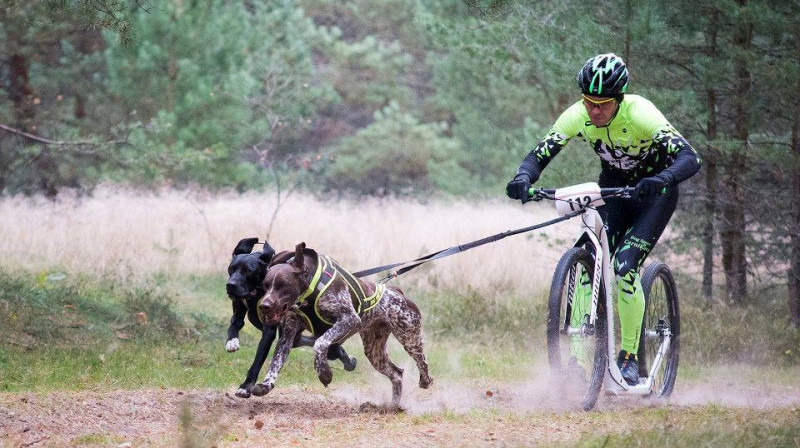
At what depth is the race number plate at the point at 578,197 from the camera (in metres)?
6.98

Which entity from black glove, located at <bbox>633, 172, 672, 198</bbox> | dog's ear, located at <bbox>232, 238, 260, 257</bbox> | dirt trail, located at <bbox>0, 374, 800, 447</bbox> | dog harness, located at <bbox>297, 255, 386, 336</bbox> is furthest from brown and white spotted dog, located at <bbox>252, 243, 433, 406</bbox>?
black glove, located at <bbox>633, 172, 672, 198</bbox>

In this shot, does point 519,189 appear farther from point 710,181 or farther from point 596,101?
point 710,181

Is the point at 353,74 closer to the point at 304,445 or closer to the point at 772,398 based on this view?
the point at 772,398

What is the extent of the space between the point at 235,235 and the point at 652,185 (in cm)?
1038

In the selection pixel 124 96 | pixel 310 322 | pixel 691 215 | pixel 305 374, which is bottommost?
pixel 305 374

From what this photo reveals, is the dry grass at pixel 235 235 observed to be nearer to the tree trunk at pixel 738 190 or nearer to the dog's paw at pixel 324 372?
the tree trunk at pixel 738 190

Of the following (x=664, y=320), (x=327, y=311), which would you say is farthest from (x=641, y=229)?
(x=327, y=311)

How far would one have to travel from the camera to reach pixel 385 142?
109 feet

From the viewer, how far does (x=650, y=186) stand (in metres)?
6.61

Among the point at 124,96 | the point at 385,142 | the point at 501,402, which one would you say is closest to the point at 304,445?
the point at 501,402

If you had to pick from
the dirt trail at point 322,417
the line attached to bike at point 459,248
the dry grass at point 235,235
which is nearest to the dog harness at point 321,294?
the line attached to bike at point 459,248

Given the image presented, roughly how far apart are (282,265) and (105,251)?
29.2 feet

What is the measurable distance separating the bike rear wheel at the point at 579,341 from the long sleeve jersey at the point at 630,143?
699 millimetres

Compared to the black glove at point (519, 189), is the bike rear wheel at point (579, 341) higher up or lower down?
lower down
